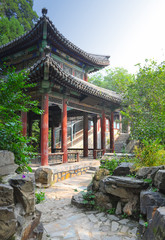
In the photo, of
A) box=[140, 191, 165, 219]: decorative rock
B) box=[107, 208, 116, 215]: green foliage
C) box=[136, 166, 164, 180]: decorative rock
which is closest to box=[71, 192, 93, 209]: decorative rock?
box=[107, 208, 116, 215]: green foliage

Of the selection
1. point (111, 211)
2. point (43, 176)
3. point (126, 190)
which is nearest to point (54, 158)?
point (43, 176)

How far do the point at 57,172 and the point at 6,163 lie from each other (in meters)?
5.10

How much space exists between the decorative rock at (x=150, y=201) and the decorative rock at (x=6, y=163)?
6.96 feet

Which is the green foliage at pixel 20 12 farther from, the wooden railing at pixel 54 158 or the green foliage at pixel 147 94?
the wooden railing at pixel 54 158

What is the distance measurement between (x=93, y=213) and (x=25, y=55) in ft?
31.4

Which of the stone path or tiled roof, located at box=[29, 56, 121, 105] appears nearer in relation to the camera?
the stone path

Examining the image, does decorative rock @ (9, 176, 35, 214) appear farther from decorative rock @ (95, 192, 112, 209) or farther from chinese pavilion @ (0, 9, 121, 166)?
chinese pavilion @ (0, 9, 121, 166)

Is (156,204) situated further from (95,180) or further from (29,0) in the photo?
(29,0)

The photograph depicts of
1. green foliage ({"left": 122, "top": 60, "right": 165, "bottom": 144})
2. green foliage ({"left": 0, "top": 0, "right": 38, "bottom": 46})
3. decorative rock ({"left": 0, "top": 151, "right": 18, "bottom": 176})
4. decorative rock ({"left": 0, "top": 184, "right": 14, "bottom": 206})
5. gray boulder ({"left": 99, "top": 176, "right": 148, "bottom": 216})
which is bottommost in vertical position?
gray boulder ({"left": 99, "top": 176, "right": 148, "bottom": 216})

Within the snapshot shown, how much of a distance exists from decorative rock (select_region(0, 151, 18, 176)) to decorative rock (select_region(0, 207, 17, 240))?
0.50m

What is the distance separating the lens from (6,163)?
2385 millimetres

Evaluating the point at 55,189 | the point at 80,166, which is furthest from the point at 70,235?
the point at 80,166

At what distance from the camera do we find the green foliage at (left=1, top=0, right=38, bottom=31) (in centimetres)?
2109

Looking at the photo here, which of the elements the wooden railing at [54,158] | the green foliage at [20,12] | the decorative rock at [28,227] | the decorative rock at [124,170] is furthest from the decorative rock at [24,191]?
the green foliage at [20,12]
